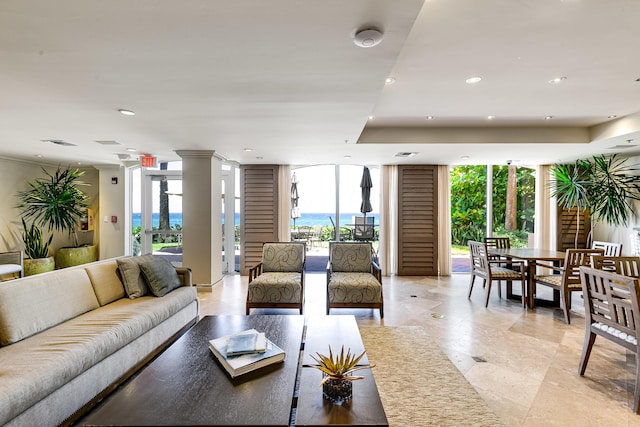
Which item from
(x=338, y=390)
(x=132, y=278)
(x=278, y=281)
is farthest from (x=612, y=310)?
(x=132, y=278)

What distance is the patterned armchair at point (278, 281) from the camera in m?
3.85

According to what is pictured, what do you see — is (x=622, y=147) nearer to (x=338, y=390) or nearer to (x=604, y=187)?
(x=604, y=187)

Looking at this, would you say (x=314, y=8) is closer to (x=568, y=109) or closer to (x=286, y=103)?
(x=286, y=103)

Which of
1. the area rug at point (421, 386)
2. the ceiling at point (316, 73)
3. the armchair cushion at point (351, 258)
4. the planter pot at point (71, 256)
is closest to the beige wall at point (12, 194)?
the planter pot at point (71, 256)

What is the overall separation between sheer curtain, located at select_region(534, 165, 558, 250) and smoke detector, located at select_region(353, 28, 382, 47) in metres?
6.48

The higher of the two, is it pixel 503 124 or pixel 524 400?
pixel 503 124

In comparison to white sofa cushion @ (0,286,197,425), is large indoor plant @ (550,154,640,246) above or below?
above

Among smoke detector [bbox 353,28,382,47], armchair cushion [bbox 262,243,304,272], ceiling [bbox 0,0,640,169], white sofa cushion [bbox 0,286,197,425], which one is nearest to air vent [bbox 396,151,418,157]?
ceiling [bbox 0,0,640,169]

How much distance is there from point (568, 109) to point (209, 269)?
18.3 feet

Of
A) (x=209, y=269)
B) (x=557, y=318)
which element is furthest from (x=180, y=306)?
(x=557, y=318)

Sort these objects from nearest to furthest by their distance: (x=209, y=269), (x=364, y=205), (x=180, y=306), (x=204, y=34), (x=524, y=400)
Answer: (x=204, y=34) < (x=524, y=400) < (x=180, y=306) < (x=209, y=269) < (x=364, y=205)

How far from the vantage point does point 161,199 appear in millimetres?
6668

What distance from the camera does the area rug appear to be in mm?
2012

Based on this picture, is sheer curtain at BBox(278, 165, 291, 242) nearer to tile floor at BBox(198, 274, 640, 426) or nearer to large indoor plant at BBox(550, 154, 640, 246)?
tile floor at BBox(198, 274, 640, 426)
